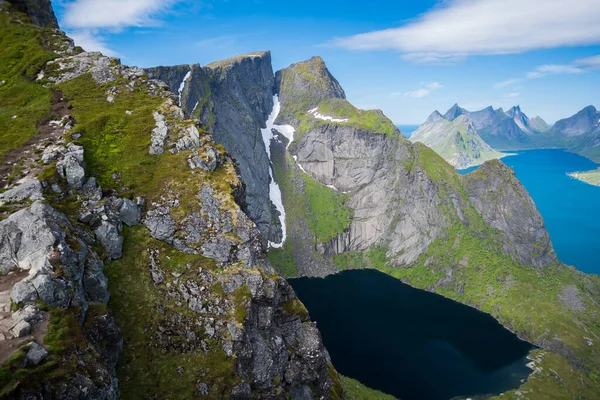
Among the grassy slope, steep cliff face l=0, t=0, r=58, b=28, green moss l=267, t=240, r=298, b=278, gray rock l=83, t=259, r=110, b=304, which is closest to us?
gray rock l=83, t=259, r=110, b=304

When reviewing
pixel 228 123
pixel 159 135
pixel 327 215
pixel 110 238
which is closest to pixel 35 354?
pixel 110 238

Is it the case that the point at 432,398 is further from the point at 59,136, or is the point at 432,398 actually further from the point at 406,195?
the point at 406,195

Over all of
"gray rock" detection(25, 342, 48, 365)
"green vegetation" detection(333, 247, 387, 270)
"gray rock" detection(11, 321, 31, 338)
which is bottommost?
"green vegetation" detection(333, 247, 387, 270)

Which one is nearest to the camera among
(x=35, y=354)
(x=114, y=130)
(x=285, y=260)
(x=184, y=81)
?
(x=35, y=354)

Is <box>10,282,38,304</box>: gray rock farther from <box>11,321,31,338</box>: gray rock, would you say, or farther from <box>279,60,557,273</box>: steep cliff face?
<box>279,60,557,273</box>: steep cliff face

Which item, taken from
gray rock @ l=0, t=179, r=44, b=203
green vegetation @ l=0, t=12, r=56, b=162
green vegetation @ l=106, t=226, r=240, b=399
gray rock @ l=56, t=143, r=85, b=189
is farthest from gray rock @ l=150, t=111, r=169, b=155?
gray rock @ l=0, t=179, r=44, b=203

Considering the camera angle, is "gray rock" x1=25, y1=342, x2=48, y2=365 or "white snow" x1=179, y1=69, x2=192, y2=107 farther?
"white snow" x1=179, y1=69, x2=192, y2=107

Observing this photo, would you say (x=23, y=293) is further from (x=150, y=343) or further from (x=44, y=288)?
(x=150, y=343)

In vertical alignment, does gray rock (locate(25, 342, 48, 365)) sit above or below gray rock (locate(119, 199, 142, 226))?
above
